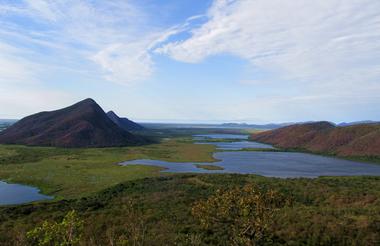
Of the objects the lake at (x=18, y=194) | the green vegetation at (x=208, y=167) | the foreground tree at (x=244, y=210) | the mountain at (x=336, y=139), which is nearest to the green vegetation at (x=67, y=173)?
the lake at (x=18, y=194)

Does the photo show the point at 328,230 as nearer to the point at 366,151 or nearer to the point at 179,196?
the point at 179,196

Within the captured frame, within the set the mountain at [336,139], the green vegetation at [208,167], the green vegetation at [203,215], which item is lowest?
the green vegetation at [208,167]

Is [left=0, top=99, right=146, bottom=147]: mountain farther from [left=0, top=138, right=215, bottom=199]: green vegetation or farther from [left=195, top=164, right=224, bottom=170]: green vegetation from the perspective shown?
[left=195, top=164, right=224, bottom=170]: green vegetation

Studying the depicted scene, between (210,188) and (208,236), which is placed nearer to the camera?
(208,236)

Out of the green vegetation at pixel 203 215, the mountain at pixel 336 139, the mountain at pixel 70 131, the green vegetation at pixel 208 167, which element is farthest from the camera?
the mountain at pixel 70 131

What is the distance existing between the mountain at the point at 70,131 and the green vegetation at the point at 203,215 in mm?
75792

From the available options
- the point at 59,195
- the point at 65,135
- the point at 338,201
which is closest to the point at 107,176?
the point at 59,195

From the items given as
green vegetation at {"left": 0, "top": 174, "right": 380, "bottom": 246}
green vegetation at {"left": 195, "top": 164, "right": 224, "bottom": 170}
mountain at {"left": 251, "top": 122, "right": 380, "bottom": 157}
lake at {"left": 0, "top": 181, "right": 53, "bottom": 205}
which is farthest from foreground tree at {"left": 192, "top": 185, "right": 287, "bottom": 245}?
mountain at {"left": 251, "top": 122, "right": 380, "bottom": 157}

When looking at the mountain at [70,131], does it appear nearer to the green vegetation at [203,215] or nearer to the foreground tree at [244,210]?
the green vegetation at [203,215]

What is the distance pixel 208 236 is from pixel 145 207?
11.6m

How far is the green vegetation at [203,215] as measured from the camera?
15336 mm

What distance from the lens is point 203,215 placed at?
1473 cm

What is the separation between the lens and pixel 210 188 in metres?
42.5

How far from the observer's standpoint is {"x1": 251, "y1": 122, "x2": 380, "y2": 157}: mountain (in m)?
99.0
